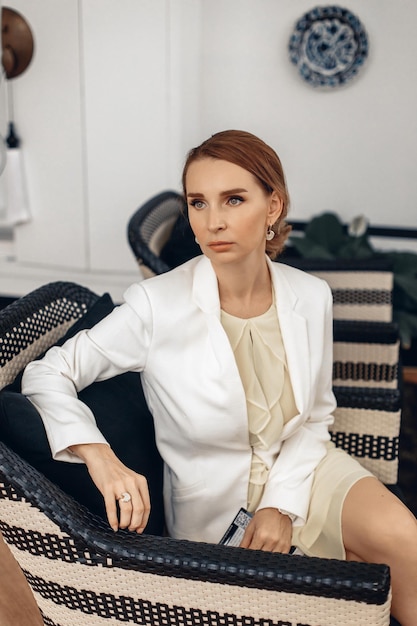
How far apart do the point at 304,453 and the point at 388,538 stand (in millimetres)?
258

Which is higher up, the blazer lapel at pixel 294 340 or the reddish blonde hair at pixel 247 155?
the reddish blonde hair at pixel 247 155

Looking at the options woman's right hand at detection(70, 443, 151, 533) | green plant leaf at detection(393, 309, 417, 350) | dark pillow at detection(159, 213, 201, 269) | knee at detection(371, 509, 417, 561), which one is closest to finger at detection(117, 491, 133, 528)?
woman's right hand at detection(70, 443, 151, 533)

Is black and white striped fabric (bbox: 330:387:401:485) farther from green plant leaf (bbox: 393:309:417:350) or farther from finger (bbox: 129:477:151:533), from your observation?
green plant leaf (bbox: 393:309:417:350)

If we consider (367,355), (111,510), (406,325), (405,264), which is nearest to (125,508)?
(111,510)

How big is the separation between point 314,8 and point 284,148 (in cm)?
69

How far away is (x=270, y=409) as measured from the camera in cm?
138

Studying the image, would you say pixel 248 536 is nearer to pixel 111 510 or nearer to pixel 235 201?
pixel 111 510

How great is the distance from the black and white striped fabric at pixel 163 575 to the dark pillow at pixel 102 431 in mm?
56

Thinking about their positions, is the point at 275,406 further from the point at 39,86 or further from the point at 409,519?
the point at 39,86

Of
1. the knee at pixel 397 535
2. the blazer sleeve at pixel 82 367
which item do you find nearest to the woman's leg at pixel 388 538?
the knee at pixel 397 535

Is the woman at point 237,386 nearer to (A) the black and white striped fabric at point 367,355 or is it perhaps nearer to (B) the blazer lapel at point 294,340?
(B) the blazer lapel at point 294,340

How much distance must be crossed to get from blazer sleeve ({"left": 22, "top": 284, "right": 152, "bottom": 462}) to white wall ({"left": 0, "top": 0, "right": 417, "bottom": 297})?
235cm

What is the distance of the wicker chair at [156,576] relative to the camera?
98cm

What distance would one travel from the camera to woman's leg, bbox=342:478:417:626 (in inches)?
47.4
